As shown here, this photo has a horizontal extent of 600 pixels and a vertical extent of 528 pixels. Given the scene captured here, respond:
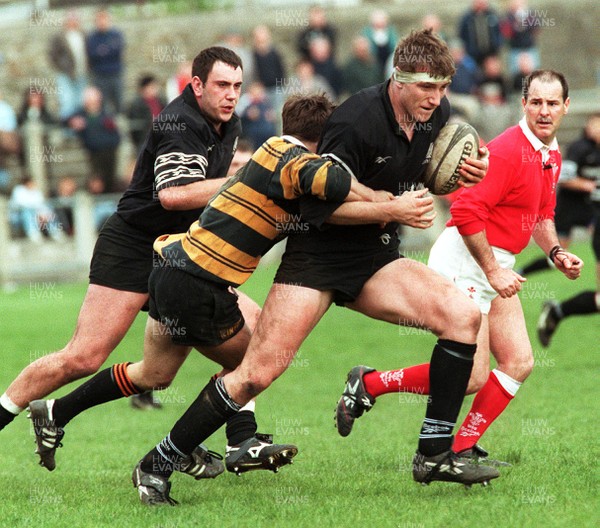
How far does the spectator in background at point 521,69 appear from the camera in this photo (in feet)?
68.1

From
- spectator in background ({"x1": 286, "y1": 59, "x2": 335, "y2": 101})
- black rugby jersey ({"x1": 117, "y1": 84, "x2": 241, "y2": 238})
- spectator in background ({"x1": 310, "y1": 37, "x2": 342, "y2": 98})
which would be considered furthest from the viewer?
spectator in background ({"x1": 310, "y1": 37, "x2": 342, "y2": 98})

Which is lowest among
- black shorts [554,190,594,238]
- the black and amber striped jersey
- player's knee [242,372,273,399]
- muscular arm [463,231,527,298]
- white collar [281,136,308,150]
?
black shorts [554,190,594,238]

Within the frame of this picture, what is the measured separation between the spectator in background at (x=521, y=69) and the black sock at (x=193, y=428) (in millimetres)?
15572

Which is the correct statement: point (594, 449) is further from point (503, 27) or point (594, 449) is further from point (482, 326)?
point (503, 27)

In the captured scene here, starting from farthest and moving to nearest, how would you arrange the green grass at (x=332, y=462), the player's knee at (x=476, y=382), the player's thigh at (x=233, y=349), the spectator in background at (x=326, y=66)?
the spectator in background at (x=326, y=66)
the player's knee at (x=476, y=382)
the player's thigh at (x=233, y=349)
the green grass at (x=332, y=462)

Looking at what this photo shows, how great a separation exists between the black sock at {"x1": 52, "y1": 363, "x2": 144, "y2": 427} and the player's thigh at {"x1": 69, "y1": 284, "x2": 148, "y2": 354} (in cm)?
16

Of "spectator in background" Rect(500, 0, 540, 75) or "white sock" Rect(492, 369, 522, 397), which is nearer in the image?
"white sock" Rect(492, 369, 522, 397)

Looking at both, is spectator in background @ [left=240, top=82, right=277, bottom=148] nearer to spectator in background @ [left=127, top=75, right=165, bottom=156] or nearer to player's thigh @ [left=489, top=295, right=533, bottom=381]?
spectator in background @ [left=127, top=75, right=165, bottom=156]

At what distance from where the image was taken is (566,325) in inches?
532

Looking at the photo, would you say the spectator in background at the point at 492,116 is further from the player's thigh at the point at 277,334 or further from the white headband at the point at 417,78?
the player's thigh at the point at 277,334

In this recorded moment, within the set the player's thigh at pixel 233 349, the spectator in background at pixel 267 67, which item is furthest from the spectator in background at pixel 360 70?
the player's thigh at pixel 233 349

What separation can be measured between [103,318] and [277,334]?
4.55ft

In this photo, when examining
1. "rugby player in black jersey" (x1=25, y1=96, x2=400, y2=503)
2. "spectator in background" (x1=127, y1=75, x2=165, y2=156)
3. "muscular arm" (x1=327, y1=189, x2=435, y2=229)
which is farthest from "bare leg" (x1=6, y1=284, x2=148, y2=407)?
"spectator in background" (x1=127, y1=75, x2=165, y2=156)

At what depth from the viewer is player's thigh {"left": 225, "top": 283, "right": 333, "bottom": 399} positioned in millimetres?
5953
